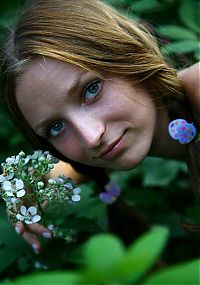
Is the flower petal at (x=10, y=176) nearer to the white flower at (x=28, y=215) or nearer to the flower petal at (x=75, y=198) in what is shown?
the white flower at (x=28, y=215)

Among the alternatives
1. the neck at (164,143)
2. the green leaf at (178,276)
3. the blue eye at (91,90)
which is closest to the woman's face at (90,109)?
the blue eye at (91,90)

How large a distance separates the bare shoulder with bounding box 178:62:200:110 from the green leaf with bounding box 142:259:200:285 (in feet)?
3.56

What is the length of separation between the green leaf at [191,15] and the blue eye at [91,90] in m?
0.64

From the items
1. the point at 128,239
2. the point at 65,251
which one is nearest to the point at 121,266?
the point at 65,251

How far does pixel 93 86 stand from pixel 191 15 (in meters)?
0.69

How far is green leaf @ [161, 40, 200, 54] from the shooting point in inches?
58.2

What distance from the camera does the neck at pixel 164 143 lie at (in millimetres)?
1391

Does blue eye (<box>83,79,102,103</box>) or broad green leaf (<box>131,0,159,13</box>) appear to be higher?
broad green leaf (<box>131,0,159,13</box>)

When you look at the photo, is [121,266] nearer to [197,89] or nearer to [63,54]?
[63,54]

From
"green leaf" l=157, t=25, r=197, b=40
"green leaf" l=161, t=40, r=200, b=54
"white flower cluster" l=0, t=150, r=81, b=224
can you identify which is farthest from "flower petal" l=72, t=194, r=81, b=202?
"green leaf" l=157, t=25, r=197, b=40

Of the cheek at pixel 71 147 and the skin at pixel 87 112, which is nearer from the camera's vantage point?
the skin at pixel 87 112

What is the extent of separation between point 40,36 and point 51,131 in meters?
0.26

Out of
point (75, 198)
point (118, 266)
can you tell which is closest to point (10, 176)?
point (75, 198)

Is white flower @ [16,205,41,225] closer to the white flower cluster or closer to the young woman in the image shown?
the white flower cluster
